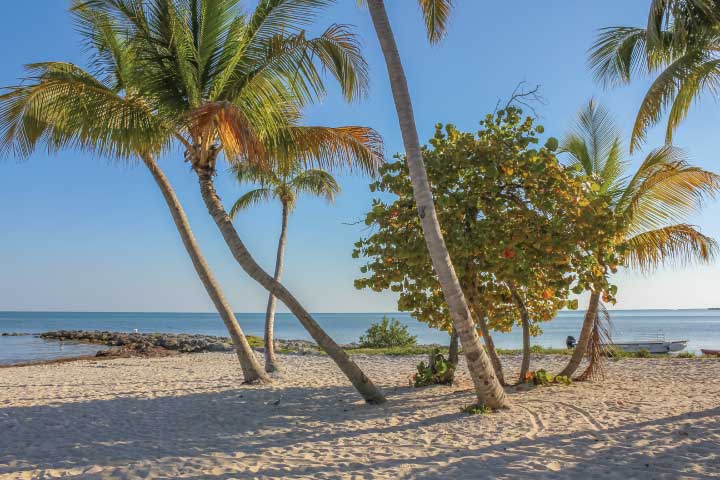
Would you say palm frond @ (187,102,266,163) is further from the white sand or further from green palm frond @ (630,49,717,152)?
green palm frond @ (630,49,717,152)

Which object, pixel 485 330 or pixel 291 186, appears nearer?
pixel 485 330

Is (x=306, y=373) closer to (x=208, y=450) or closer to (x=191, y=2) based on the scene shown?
(x=208, y=450)

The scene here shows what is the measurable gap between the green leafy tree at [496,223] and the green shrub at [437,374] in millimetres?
1132

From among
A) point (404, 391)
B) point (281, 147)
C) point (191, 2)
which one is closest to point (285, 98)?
point (281, 147)

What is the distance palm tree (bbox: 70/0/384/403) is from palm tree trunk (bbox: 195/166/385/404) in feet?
0.05

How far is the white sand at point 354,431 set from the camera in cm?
566

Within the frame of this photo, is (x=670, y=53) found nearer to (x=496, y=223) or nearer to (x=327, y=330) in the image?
(x=496, y=223)

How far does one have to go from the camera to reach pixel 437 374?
10797 millimetres

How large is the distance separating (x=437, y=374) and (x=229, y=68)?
685cm

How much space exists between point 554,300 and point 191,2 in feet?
27.4

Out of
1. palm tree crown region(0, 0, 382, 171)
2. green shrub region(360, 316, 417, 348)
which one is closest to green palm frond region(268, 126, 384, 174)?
palm tree crown region(0, 0, 382, 171)

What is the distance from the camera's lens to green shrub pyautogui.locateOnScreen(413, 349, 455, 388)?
1075 centimetres

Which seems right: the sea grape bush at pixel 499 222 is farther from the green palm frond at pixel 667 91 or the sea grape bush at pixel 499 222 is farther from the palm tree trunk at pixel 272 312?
the palm tree trunk at pixel 272 312

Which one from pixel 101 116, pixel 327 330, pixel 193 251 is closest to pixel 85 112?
pixel 101 116
